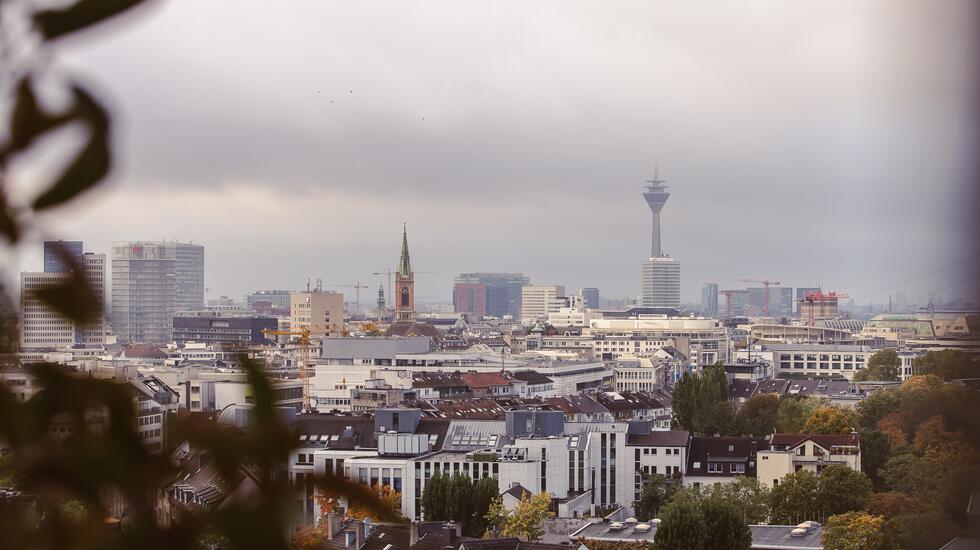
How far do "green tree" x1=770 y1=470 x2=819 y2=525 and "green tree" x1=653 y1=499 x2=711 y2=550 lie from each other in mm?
2693

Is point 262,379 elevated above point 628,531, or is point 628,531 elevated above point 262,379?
point 262,379

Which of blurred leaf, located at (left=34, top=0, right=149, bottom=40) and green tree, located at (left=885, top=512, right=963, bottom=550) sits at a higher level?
blurred leaf, located at (left=34, top=0, right=149, bottom=40)

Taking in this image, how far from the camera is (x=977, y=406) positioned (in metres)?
1.99

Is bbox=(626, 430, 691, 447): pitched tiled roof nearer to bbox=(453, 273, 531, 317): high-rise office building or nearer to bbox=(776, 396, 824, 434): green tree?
bbox=(776, 396, 824, 434): green tree

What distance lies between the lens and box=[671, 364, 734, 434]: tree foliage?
60.8ft

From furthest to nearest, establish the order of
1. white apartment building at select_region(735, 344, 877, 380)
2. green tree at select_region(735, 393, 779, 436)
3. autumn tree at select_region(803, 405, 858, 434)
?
white apartment building at select_region(735, 344, 877, 380) < green tree at select_region(735, 393, 779, 436) < autumn tree at select_region(803, 405, 858, 434)

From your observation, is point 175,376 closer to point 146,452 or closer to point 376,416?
point 376,416

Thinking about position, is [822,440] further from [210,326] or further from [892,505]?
[210,326]

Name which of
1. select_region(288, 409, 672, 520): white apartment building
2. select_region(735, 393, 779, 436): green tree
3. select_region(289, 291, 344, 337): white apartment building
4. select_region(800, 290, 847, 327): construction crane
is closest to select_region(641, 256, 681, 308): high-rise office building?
select_region(800, 290, 847, 327): construction crane

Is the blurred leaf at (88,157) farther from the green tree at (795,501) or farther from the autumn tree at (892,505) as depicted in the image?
the green tree at (795,501)

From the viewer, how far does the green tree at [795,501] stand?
1231 centimetres

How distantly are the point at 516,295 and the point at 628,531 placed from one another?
247ft

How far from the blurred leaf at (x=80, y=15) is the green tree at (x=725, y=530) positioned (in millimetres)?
9499

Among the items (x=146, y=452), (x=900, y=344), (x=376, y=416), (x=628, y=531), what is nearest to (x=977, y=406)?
(x=146, y=452)
